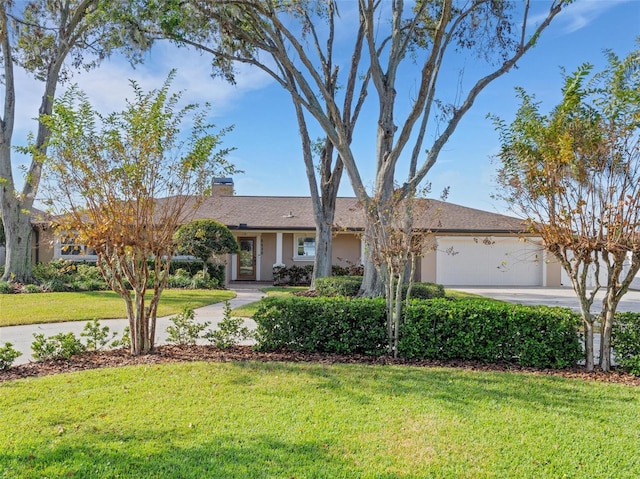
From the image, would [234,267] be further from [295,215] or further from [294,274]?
[295,215]

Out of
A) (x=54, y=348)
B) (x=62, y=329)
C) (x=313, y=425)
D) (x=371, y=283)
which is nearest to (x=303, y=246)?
(x=371, y=283)

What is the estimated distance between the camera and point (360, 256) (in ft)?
64.6

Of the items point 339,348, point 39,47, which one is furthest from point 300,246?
point 339,348

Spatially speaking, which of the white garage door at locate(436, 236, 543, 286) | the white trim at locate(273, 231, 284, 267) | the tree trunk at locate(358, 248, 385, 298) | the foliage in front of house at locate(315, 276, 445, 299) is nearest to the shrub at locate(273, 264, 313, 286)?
the white trim at locate(273, 231, 284, 267)

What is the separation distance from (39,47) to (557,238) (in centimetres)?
1731

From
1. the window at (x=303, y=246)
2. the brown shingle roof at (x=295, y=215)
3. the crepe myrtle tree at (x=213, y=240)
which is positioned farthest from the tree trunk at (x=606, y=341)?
the window at (x=303, y=246)

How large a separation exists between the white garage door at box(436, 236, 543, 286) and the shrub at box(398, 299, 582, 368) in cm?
1456

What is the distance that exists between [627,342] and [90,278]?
619 inches

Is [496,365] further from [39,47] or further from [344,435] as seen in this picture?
[39,47]

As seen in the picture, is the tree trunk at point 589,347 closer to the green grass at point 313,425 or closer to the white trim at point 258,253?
the green grass at point 313,425

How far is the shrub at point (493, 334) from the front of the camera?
5.47 meters

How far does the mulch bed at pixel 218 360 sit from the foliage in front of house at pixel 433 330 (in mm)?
150

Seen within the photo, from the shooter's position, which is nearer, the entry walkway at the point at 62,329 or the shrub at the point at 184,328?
the shrub at the point at 184,328

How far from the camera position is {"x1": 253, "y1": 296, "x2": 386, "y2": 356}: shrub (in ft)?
19.5
